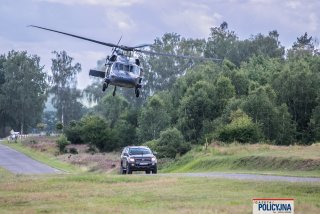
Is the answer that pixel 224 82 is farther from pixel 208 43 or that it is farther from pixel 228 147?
pixel 208 43

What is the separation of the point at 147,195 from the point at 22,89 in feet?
380

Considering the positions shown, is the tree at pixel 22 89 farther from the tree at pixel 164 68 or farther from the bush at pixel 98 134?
the bush at pixel 98 134

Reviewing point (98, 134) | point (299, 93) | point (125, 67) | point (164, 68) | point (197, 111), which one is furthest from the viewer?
point (164, 68)

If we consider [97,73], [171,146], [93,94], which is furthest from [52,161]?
[93,94]

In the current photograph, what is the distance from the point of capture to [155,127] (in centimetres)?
9156

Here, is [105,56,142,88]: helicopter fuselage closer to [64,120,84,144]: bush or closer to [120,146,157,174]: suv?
[120,146,157,174]: suv

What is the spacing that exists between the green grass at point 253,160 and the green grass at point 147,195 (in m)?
9.89

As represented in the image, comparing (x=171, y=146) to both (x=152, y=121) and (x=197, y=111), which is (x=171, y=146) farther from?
(x=152, y=121)

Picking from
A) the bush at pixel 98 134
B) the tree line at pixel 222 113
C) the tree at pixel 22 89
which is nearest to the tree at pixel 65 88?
the tree at pixel 22 89

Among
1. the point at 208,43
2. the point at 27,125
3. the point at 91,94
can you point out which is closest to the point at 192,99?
the point at 208,43

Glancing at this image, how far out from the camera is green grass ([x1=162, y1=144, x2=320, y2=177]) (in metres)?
43.2

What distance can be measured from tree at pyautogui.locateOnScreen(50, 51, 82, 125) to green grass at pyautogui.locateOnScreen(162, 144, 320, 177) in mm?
90792

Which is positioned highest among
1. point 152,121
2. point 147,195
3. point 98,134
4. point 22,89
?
point 22,89

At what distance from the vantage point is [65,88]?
152 m
